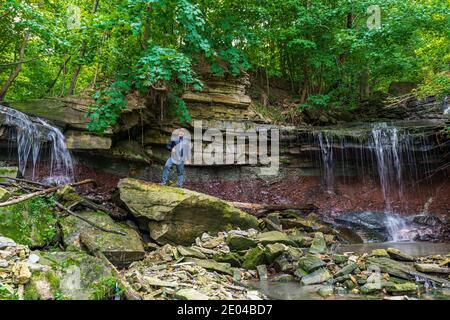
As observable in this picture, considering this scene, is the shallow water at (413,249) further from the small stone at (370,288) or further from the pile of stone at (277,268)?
the small stone at (370,288)

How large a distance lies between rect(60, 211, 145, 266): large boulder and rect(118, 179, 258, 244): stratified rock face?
58cm

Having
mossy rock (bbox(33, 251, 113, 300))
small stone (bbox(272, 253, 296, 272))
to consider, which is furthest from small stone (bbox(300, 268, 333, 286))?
mossy rock (bbox(33, 251, 113, 300))

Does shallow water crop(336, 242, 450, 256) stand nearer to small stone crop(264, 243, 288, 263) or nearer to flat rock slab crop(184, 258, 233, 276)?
small stone crop(264, 243, 288, 263)

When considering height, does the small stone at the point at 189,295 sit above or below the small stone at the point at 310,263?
below

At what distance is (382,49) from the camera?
39.1 ft

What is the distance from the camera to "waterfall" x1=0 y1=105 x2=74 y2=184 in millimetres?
9172

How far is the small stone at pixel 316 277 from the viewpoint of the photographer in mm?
5363

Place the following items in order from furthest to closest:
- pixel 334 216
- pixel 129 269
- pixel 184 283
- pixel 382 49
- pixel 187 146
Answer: pixel 382 49 → pixel 334 216 → pixel 187 146 → pixel 129 269 → pixel 184 283

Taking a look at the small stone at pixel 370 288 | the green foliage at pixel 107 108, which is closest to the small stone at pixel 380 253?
the small stone at pixel 370 288

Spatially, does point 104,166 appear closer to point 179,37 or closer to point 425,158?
point 179,37

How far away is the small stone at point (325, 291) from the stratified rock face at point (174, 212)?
3075 millimetres

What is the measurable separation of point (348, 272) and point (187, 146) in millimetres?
5322

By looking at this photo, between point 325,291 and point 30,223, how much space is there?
4.88m
